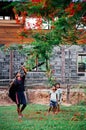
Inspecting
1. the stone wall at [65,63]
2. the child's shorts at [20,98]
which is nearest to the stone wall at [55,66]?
the stone wall at [65,63]

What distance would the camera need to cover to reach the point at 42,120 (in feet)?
57.3

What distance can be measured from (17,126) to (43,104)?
31.5 feet

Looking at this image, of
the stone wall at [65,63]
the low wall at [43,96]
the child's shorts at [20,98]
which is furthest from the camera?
the stone wall at [65,63]

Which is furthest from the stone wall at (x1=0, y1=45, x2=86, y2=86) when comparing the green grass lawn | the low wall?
the green grass lawn

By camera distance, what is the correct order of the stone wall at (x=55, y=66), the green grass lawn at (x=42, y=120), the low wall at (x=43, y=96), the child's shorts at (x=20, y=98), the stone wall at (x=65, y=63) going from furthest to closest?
the stone wall at (x=65, y=63), the stone wall at (x=55, y=66), the low wall at (x=43, y=96), the child's shorts at (x=20, y=98), the green grass lawn at (x=42, y=120)

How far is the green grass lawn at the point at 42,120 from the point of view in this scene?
1523 cm

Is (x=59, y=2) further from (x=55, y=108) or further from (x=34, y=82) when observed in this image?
(x=34, y=82)

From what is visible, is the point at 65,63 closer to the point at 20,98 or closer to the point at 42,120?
the point at 20,98

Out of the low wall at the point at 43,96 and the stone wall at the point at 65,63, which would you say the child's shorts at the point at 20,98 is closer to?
the low wall at the point at 43,96

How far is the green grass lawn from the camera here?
15230 mm

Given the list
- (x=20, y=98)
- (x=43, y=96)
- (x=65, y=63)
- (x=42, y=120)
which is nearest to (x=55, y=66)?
(x=65, y=63)

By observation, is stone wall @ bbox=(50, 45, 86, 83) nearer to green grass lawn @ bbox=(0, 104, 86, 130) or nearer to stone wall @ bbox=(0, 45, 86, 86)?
stone wall @ bbox=(0, 45, 86, 86)

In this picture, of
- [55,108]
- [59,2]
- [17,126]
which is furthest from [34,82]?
[59,2]

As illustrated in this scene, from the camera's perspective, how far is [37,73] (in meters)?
28.2
